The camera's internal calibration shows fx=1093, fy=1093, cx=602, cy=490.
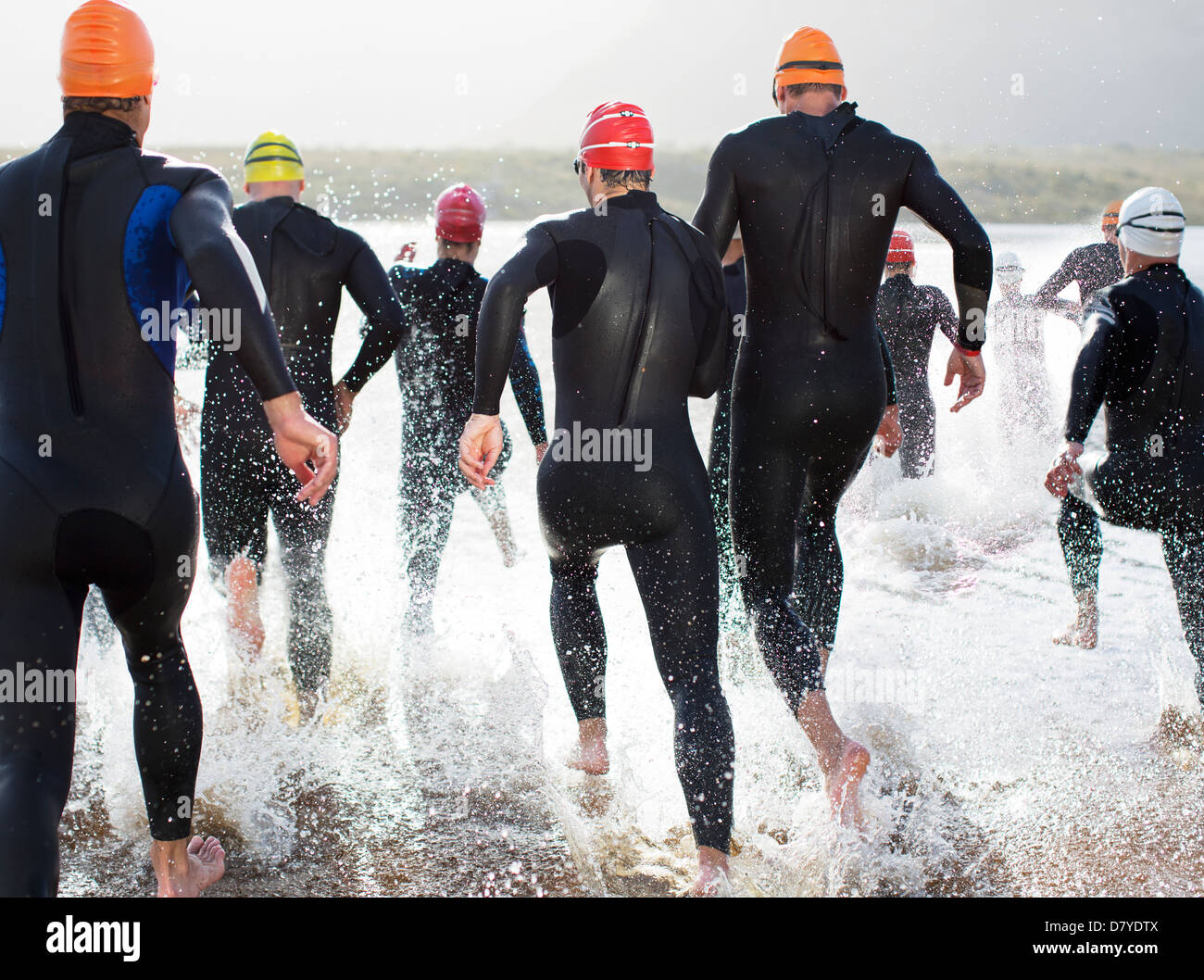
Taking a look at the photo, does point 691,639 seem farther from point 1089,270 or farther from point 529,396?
point 1089,270

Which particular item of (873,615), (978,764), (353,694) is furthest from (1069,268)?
(353,694)

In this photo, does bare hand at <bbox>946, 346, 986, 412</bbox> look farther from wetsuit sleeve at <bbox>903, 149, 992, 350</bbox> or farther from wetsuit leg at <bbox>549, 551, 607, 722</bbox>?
wetsuit leg at <bbox>549, 551, 607, 722</bbox>

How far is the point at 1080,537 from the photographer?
15.8ft

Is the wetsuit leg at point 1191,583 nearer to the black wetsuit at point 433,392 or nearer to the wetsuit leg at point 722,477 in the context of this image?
the wetsuit leg at point 722,477

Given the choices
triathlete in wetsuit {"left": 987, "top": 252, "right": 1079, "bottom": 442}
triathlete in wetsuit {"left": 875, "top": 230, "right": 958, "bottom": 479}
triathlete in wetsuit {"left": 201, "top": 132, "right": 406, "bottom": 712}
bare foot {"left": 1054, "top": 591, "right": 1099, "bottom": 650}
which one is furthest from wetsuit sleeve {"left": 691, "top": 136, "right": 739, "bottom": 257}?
triathlete in wetsuit {"left": 987, "top": 252, "right": 1079, "bottom": 442}

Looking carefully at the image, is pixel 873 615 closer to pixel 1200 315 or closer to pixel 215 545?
pixel 1200 315

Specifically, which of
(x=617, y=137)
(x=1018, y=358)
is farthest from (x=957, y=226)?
(x=1018, y=358)

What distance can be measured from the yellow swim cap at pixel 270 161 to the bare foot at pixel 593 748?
2.43 metres

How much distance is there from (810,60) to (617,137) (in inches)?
35.7

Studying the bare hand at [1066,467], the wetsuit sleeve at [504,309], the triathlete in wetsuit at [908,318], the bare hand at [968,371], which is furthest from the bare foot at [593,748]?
the triathlete in wetsuit at [908,318]

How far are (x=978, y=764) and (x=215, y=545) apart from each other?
300 centimetres

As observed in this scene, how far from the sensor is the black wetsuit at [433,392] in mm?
5031

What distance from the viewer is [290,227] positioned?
4.19 meters
